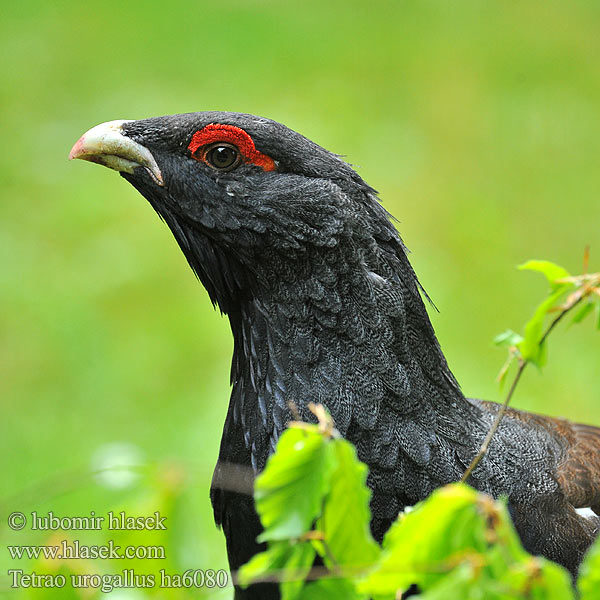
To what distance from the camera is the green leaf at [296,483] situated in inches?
59.9

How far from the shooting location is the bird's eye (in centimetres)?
319

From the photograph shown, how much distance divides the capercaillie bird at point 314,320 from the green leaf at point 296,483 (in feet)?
4.71

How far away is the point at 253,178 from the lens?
10.4 feet

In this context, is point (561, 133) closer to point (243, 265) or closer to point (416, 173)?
point (416, 173)

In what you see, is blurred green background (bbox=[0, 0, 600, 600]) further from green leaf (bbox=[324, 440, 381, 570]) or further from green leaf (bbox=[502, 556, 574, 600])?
green leaf (bbox=[502, 556, 574, 600])

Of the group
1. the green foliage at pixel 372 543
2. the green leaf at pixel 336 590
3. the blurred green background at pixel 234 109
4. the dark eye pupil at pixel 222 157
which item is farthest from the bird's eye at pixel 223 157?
the green leaf at pixel 336 590

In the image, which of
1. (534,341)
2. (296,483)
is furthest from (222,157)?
(296,483)

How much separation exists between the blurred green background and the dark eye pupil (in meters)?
1.55

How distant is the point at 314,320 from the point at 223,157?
2.26ft

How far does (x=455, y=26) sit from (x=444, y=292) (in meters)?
7.18

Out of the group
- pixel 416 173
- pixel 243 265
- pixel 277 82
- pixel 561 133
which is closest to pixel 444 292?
pixel 416 173

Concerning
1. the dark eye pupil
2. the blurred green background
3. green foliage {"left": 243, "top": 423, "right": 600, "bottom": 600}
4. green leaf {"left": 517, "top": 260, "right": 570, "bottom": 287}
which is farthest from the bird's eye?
green foliage {"left": 243, "top": 423, "right": 600, "bottom": 600}

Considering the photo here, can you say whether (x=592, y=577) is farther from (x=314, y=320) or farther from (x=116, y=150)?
(x=116, y=150)

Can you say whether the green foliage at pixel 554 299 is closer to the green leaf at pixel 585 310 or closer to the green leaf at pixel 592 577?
the green leaf at pixel 585 310
